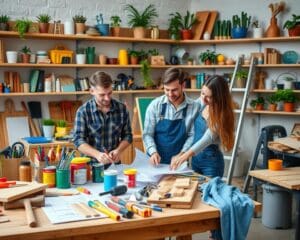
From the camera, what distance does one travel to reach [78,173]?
7.73ft

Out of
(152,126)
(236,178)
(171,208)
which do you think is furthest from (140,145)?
(171,208)

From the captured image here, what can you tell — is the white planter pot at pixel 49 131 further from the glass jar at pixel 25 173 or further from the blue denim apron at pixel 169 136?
the glass jar at pixel 25 173

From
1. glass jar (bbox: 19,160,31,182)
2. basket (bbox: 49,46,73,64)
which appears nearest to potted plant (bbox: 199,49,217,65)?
basket (bbox: 49,46,73,64)

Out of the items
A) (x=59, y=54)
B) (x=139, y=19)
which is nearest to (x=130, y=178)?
(x=59, y=54)

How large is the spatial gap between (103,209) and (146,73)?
4130 millimetres

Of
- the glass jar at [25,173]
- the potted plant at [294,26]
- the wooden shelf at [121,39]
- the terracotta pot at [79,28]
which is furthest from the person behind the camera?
the potted plant at [294,26]

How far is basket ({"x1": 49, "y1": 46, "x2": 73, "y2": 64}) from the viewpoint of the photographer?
17.2ft

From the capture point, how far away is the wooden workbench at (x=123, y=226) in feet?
5.42

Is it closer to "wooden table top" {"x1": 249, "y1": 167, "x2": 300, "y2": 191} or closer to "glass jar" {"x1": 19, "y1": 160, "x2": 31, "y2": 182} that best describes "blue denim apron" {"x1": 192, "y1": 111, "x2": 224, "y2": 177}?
"wooden table top" {"x1": 249, "y1": 167, "x2": 300, "y2": 191}

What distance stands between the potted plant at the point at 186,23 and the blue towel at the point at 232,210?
4366 millimetres

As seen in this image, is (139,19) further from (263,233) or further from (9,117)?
(263,233)

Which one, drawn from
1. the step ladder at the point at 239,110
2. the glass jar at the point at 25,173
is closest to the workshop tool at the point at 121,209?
the glass jar at the point at 25,173

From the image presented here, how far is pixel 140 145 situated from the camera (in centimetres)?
541

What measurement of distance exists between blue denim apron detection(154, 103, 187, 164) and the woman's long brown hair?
21 cm
